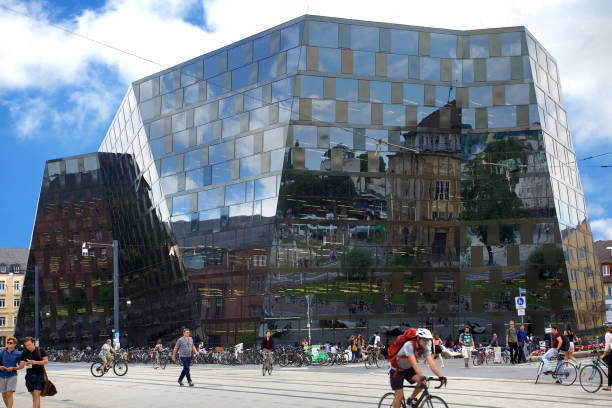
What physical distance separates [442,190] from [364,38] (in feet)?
34.7

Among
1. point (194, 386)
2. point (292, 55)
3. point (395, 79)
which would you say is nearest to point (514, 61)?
point (395, 79)

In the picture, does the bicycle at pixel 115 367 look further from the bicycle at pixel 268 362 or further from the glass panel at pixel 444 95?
the glass panel at pixel 444 95

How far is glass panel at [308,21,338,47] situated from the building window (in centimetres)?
1071

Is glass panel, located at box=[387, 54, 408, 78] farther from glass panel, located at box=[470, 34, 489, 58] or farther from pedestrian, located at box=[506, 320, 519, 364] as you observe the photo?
pedestrian, located at box=[506, 320, 519, 364]

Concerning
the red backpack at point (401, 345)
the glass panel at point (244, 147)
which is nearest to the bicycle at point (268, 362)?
the red backpack at point (401, 345)

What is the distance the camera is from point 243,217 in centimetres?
4634

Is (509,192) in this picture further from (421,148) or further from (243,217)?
(243,217)

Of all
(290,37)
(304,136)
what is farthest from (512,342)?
(290,37)

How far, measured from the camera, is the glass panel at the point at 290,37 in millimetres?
46350

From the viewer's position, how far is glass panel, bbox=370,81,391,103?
154 ft

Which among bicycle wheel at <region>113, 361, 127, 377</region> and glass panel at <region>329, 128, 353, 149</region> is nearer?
bicycle wheel at <region>113, 361, 127, 377</region>

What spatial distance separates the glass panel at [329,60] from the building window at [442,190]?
940 centimetres

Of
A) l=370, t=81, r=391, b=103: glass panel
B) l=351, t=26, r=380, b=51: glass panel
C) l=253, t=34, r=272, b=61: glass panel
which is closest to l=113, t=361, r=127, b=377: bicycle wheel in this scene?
l=253, t=34, r=272, b=61: glass panel

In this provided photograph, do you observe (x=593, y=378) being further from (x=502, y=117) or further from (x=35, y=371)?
(x=502, y=117)
